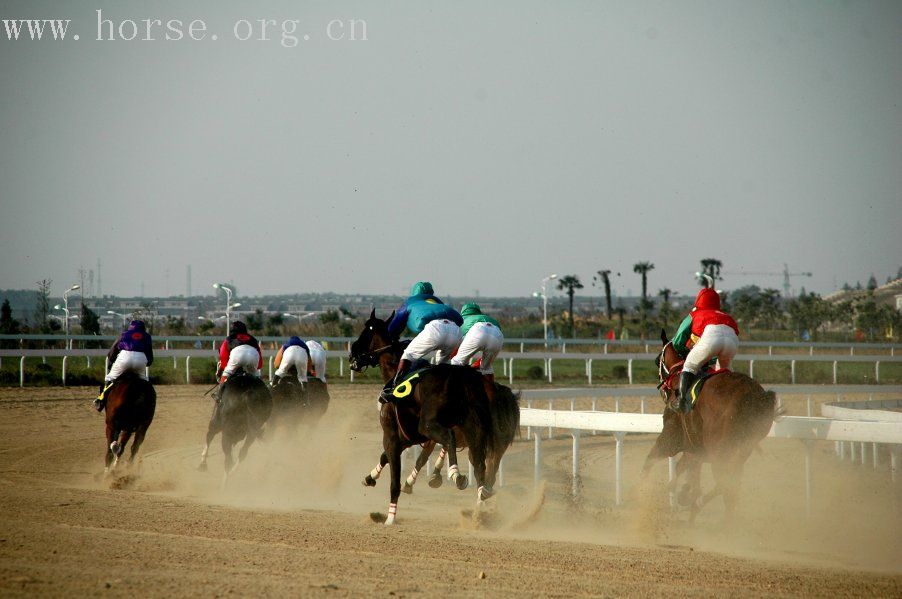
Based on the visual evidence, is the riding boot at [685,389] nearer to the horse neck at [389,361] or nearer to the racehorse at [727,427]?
the racehorse at [727,427]

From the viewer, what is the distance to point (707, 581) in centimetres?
647

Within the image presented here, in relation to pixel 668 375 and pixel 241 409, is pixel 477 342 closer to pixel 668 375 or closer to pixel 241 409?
pixel 668 375

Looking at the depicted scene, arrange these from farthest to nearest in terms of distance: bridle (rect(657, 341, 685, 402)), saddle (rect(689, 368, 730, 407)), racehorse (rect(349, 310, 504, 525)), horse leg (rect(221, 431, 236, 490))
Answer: horse leg (rect(221, 431, 236, 490)) → bridle (rect(657, 341, 685, 402)) → saddle (rect(689, 368, 730, 407)) → racehorse (rect(349, 310, 504, 525))

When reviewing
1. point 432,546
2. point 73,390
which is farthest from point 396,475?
point 73,390

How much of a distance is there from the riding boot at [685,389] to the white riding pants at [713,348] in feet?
0.19

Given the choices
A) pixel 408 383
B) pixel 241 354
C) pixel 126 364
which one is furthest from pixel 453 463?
pixel 126 364

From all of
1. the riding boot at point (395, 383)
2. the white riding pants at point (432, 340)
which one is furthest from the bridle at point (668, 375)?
the riding boot at point (395, 383)

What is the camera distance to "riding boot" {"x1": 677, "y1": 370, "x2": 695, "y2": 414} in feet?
30.6

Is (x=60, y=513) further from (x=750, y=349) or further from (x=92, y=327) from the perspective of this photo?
(x=750, y=349)

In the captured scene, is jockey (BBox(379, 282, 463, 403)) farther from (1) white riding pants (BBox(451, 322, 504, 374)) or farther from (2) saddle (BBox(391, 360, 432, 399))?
(1) white riding pants (BBox(451, 322, 504, 374))

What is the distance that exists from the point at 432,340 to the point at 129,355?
507 cm

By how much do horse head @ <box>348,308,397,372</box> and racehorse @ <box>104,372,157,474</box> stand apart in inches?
132

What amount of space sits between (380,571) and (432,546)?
1.19 m

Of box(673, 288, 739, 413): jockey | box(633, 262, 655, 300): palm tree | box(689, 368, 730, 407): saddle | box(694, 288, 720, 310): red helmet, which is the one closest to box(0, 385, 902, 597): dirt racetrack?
box(689, 368, 730, 407): saddle
